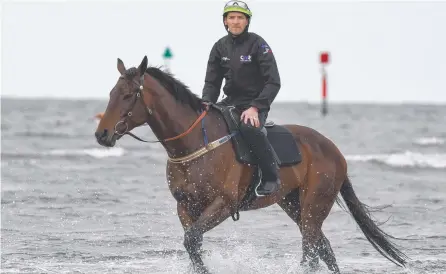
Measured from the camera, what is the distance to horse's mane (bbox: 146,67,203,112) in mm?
8617

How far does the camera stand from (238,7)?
8.83 meters

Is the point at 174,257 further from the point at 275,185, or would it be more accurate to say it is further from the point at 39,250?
the point at 275,185

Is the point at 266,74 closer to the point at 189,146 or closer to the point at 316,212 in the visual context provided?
the point at 189,146

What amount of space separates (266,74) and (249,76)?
0.63 ft

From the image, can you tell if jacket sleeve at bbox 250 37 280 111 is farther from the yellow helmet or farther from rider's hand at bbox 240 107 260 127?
the yellow helmet

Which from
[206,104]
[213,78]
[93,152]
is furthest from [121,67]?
[93,152]

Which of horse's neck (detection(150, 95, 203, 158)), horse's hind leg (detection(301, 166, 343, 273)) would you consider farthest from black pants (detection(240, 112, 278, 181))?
horse's hind leg (detection(301, 166, 343, 273))

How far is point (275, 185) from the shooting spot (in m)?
9.05

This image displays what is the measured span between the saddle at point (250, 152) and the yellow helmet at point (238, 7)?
3.07 feet

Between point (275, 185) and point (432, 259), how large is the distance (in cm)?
326

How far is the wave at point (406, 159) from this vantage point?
27.5 meters

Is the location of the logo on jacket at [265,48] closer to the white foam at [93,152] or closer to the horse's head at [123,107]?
the horse's head at [123,107]

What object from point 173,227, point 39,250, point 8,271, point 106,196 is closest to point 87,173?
point 106,196

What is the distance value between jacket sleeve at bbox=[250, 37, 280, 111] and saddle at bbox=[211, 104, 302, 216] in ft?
0.94
